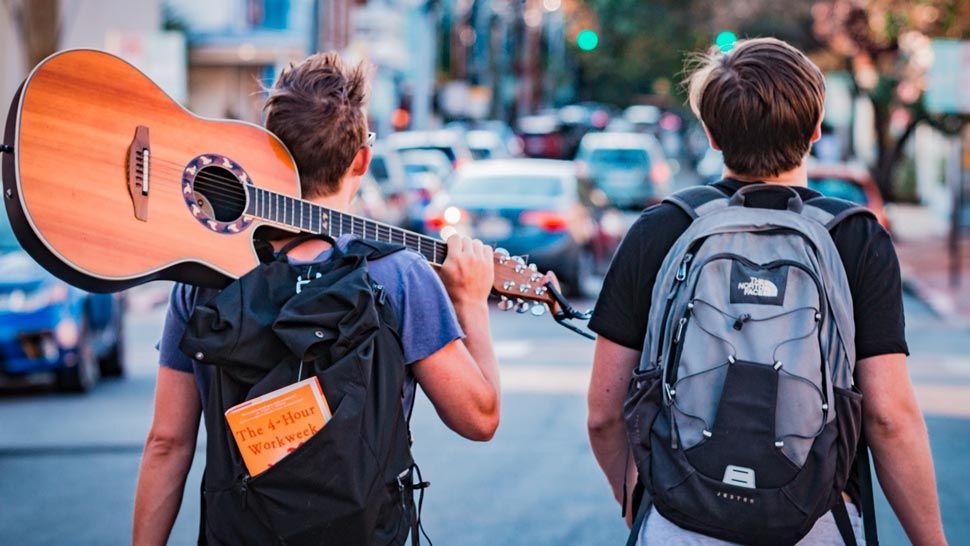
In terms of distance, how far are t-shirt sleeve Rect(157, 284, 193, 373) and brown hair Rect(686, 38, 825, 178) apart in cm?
120

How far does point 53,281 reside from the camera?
433 inches

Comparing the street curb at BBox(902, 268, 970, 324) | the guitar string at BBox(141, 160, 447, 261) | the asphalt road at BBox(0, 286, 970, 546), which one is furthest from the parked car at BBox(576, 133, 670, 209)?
the guitar string at BBox(141, 160, 447, 261)

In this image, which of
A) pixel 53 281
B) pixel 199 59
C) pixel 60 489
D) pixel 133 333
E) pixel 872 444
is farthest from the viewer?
pixel 199 59

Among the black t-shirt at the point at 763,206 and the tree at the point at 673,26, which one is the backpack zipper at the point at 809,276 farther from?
the tree at the point at 673,26

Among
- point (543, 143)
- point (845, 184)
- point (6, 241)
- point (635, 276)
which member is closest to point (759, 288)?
point (635, 276)

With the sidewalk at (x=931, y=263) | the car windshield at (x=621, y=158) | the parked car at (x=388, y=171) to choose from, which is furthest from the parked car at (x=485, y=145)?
the sidewalk at (x=931, y=263)

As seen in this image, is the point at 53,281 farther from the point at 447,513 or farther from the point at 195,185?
the point at 195,185

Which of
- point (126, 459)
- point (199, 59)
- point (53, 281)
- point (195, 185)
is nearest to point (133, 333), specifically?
point (53, 281)

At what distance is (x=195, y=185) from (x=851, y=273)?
1.40 m

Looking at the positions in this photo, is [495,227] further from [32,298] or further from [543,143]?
[543,143]

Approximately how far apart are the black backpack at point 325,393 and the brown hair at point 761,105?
813mm

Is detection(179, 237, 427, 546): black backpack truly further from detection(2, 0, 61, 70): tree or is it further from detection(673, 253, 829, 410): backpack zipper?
detection(2, 0, 61, 70): tree

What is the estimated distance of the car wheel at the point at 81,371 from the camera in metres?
11.2

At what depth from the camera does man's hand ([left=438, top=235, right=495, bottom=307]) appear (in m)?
3.32
